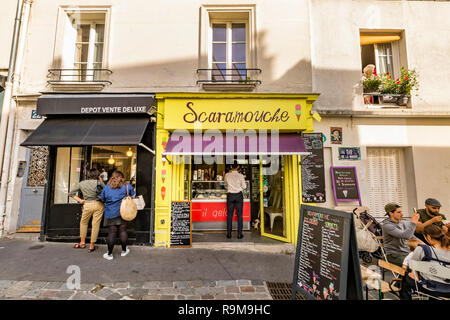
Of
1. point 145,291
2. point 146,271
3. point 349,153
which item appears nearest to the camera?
point 145,291

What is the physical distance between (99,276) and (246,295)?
267 centimetres

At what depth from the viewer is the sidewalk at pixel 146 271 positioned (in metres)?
3.29

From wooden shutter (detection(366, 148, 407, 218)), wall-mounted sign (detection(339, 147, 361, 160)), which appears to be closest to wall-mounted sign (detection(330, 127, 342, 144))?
wall-mounted sign (detection(339, 147, 361, 160))

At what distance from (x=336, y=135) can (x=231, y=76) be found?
3503 mm

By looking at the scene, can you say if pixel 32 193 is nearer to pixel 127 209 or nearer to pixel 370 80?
pixel 127 209

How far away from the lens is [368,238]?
14.4ft

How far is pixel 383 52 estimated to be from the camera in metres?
6.52

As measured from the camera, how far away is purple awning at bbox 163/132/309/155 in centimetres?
514

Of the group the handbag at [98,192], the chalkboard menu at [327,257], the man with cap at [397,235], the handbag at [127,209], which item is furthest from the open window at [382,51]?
the handbag at [98,192]

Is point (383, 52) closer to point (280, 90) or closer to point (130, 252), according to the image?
point (280, 90)

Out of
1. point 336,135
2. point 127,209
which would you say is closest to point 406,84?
point 336,135

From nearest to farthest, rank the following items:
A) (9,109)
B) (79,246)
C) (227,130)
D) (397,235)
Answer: (397,235)
(79,246)
(227,130)
(9,109)

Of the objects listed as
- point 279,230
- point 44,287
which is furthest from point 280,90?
point 44,287

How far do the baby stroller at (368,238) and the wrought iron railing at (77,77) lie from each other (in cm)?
743
